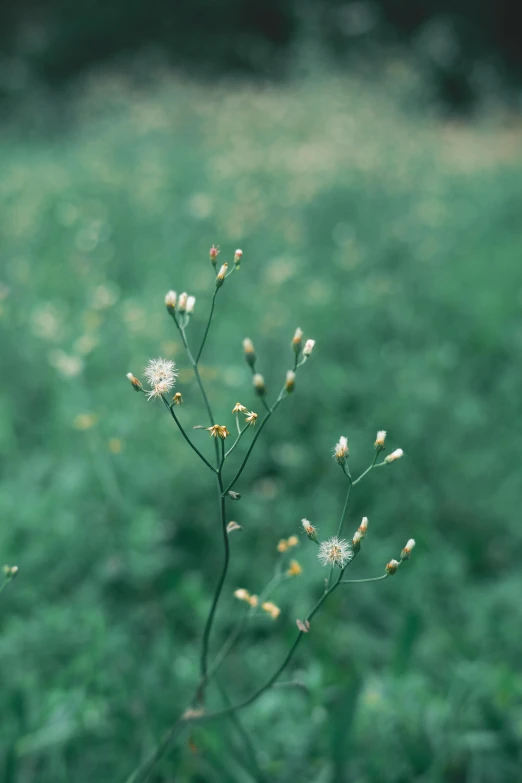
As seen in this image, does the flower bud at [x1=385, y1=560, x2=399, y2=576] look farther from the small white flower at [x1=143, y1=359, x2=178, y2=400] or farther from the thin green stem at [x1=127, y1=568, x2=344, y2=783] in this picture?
the small white flower at [x1=143, y1=359, x2=178, y2=400]

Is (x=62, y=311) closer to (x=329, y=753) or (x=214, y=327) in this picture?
(x=214, y=327)

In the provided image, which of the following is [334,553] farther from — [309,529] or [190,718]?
[190,718]

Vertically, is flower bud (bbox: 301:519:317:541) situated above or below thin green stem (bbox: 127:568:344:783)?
above

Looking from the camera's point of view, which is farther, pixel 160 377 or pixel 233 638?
pixel 233 638

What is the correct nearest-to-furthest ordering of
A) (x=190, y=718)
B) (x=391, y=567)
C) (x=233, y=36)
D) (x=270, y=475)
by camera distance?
(x=391, y=567) → (x=190, y=718) → (x=270, y=475) → (x=233, y=36)

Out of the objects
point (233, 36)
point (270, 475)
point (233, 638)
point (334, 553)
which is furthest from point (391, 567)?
point (233, 36)

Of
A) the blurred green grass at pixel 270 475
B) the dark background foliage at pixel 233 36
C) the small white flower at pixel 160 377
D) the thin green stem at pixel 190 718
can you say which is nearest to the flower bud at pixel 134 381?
the small white flower at pixel 160 377

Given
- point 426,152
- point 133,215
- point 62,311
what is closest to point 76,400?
point 62,311

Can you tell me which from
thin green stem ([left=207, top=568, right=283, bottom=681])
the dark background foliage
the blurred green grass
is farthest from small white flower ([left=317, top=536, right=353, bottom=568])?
the dark background foliage
